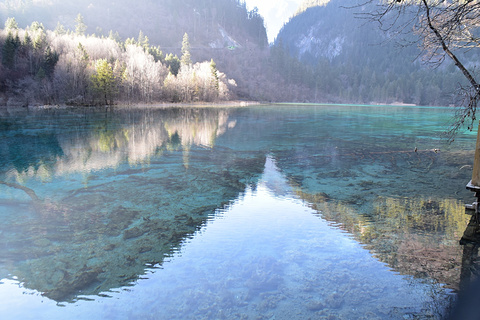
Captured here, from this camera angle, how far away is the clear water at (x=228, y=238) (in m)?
4.77

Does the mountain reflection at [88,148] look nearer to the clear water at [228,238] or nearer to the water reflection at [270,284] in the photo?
the clear water at [228,238]

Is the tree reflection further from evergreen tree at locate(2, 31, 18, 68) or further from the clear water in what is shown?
evergreen tree at locate(2, 31, 18, 68)

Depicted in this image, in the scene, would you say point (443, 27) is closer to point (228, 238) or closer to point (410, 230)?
point (410, 230)

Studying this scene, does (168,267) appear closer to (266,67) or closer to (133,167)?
(133,167)

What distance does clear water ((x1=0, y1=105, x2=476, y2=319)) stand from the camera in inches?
188

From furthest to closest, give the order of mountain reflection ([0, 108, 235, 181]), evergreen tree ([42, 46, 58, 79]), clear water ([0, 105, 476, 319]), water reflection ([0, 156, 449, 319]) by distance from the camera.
A: evergreen tree ([42, 46, 58, 79])
mountain reflection ([0, 108, 235, 181])
clear water ([0, 105, 476, 319])
water reflection ([0, 156, 449, 319])

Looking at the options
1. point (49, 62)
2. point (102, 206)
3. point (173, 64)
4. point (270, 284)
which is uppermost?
point (173, 64)

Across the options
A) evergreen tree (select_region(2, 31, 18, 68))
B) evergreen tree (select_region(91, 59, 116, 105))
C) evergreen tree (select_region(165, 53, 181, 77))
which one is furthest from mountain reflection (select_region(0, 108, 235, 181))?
Result: evergreen tree (select_region(165, 53, 181, 77))

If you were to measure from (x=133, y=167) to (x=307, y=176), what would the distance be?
6886 mm

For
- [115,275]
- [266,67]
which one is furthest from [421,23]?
[266,67]

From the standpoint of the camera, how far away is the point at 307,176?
12266 mm

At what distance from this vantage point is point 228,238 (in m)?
6.99

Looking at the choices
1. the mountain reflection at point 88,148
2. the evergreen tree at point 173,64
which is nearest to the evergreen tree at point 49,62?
the evergreen tree at point 173,64

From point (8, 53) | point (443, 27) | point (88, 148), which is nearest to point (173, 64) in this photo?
point (8, 53)
